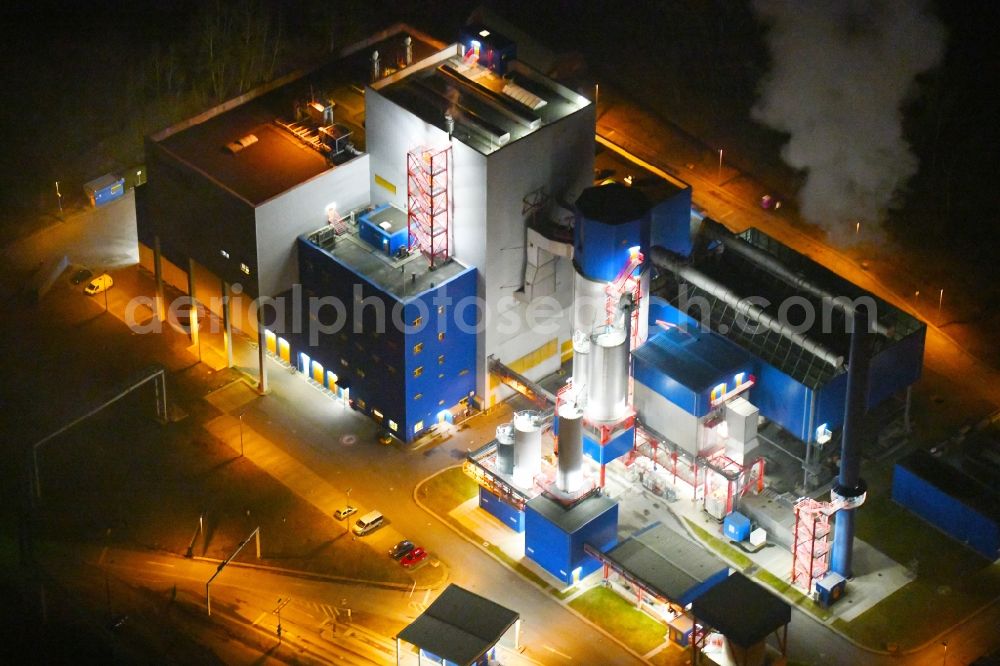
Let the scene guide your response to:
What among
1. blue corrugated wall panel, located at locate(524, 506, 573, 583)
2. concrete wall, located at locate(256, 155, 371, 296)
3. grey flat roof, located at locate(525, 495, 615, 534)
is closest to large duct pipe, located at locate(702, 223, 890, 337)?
grey flat roof, located at locate(525, 495, 615, 534)

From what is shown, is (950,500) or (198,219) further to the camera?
(198,219)

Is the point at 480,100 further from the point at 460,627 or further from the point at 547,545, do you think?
the point at 460,627

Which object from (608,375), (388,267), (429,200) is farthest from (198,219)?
(608,375)

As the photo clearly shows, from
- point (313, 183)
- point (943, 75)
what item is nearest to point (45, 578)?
point (313, 183)

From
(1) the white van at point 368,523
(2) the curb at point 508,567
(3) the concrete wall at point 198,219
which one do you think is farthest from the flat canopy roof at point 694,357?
(3) the concrete wall at point 198,219

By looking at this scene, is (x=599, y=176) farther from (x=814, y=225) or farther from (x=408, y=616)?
(x=408, y=616)
